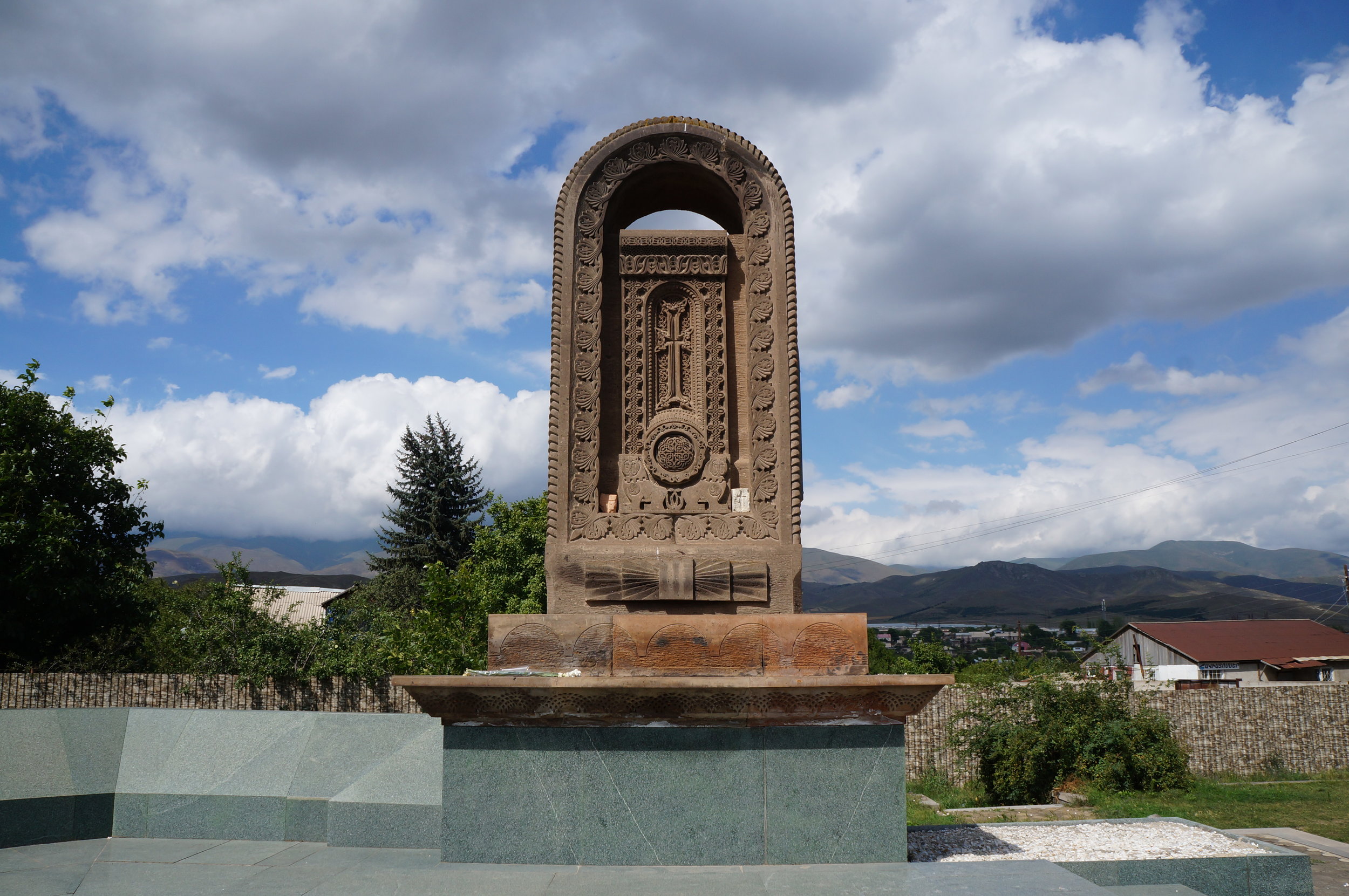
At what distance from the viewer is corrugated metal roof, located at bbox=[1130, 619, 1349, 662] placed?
35875 millimetres

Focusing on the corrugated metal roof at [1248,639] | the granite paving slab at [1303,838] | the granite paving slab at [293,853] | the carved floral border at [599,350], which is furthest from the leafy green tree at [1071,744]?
the corrugated metal roof at [1248,639]

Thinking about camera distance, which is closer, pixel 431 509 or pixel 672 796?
pixel 672 796

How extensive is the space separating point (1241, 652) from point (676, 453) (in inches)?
1630

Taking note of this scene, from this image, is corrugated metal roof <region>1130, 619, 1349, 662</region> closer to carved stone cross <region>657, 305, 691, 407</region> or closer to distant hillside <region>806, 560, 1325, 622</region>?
carved stone cross <region>657, 305, 691, 407</region>

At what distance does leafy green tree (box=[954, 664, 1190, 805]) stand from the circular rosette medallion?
8.95m

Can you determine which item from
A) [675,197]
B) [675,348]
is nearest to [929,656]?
[675,197]

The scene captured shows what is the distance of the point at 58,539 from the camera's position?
48.5 feet

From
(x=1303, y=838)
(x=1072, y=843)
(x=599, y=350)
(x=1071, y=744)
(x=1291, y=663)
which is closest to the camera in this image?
(x=1072, y=843)

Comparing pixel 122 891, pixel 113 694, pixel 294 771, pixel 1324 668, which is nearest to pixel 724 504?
pixel 294 771

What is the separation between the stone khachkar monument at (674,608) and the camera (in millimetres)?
4660

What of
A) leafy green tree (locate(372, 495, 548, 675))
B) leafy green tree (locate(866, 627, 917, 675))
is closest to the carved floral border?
leafy green tree (locate(372, 495, 548, 675))

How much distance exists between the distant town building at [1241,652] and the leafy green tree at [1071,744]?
23.4m

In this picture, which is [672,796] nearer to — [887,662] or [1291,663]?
[887,662]

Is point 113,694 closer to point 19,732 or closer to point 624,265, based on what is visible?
point 19,732
